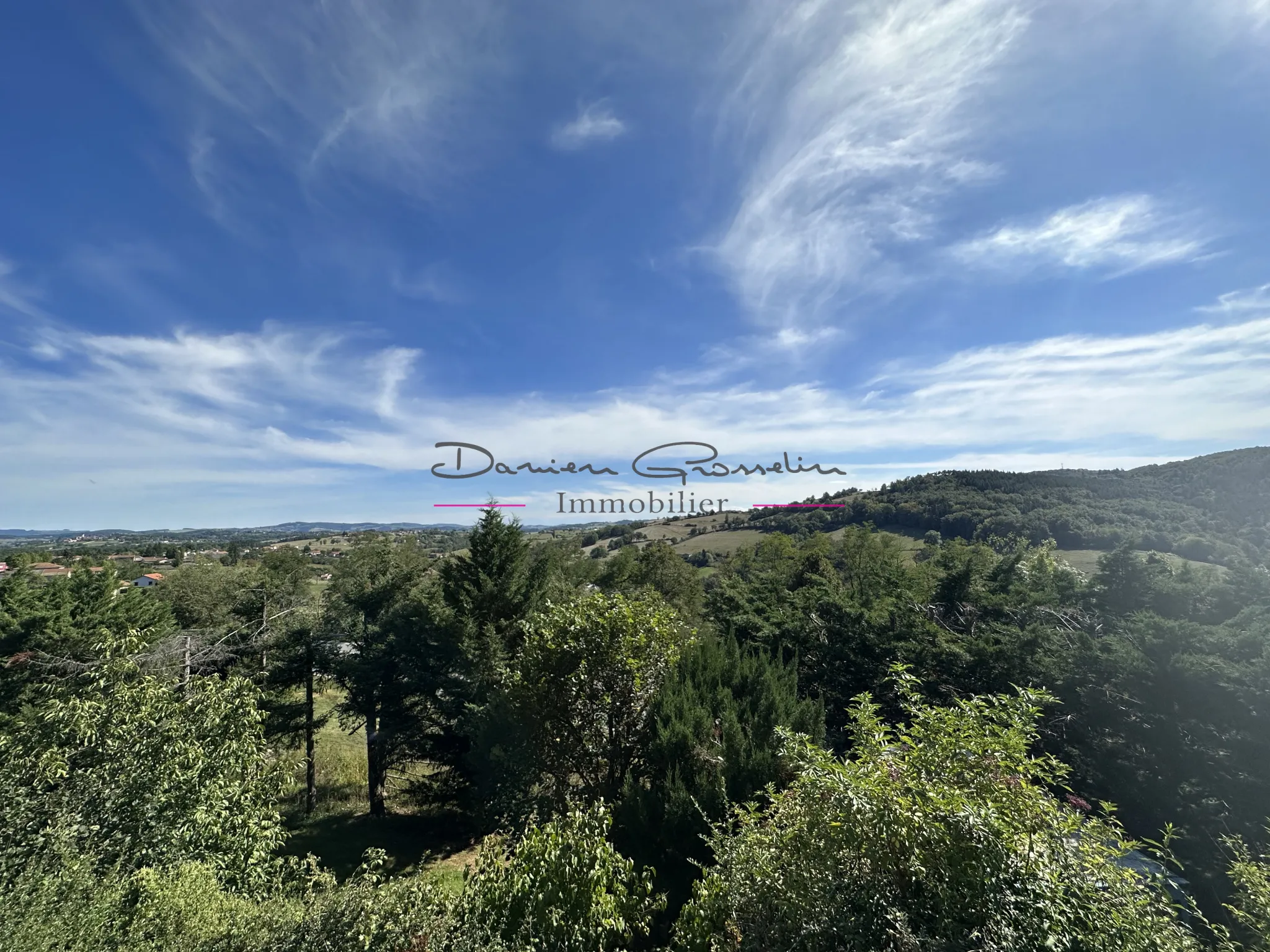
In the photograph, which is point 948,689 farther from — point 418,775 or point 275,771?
point 418,775

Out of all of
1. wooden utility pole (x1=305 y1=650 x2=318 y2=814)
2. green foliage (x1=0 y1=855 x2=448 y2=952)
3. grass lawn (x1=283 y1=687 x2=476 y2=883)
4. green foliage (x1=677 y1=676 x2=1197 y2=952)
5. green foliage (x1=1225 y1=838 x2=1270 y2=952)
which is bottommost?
grass lawn (x1=283 y1=687 x2=476 y2=883)

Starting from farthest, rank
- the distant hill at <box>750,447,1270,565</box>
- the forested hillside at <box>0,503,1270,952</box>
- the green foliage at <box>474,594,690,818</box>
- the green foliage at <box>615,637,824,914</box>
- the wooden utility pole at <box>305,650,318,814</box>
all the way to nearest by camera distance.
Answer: the distant hill at <box>750,447,1270,565</box>, the wooden utility pole at <box>305,650,318,814</box>, the green foliage at <box>474,594,690,818</box>, the green foliage at <box>615,637,824,914</box>, the forested hillside at <box>0,503,1270,952</box>

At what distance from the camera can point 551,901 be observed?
201 inches

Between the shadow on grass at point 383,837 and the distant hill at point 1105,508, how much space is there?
25.3 metres

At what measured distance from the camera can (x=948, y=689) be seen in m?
14.5

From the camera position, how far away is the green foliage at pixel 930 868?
3.73m

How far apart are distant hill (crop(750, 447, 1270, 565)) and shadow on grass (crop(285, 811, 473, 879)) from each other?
25.3 meters

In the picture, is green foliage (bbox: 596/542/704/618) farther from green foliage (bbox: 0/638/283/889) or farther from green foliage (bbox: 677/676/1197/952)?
green foliage (bbox: 677/676/1197/952)

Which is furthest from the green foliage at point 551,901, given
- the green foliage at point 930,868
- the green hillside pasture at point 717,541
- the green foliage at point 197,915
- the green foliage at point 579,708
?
the green hillside pasture at point 717,541

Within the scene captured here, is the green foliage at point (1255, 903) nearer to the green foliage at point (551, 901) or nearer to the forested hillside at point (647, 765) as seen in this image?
the forested hillside at point (647, 765)

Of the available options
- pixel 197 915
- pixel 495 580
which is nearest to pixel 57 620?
pixel 495 580

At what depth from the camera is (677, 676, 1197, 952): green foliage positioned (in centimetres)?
373

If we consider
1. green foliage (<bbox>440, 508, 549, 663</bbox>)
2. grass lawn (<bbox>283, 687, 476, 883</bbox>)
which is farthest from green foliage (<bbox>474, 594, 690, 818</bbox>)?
green foliage (<bbox>440, 508, 549, 663</bbox>)

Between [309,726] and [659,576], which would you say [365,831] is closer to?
[309,726]
